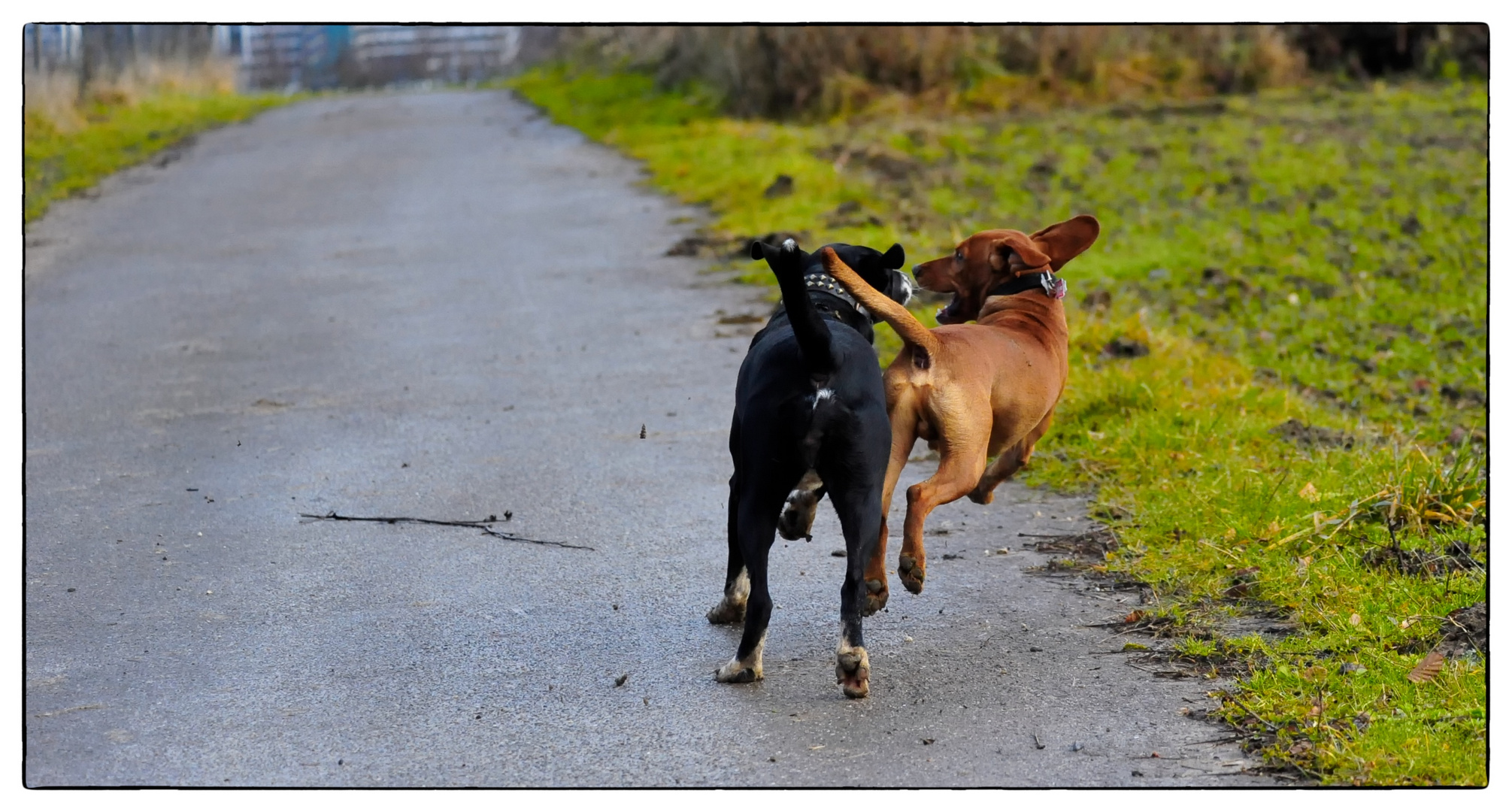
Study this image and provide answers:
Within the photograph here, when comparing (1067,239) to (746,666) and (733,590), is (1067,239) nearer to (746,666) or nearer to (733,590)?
(733,590)

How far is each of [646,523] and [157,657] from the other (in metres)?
2.09

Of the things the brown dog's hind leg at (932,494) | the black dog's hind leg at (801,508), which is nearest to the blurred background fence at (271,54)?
the black dog's hind leg at (801,508)

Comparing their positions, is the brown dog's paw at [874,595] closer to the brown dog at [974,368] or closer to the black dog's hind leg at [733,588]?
the brown dog at [974,368]

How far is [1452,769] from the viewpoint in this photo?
4.04 m

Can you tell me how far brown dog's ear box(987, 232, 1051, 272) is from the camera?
5.66 m

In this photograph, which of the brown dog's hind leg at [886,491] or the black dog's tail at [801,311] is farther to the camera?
the brown dog's hind leg at [886,491]

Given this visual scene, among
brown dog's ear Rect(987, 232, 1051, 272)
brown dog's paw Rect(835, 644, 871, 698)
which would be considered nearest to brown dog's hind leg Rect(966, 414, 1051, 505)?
brown dog's ear Rect(987, 232, 1051, 272)

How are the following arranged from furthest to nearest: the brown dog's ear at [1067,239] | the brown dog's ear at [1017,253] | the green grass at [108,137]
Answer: the green grass at [108,137] < the brown dog's ear at [1067,239] < the brown dog's ear at [1017,253]

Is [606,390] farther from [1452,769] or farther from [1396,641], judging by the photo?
[1452,769]

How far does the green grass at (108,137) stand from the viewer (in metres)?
15.0

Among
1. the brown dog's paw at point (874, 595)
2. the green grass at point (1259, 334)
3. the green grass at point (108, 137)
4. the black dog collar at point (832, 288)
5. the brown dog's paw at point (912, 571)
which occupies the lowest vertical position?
the green grass at point (108, 137)

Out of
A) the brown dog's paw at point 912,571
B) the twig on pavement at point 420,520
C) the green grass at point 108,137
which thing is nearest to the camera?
the brown dog's paw at point 912,571

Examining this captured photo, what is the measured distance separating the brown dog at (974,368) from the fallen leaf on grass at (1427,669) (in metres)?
1.37

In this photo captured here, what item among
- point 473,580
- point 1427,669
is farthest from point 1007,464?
point 473,580
